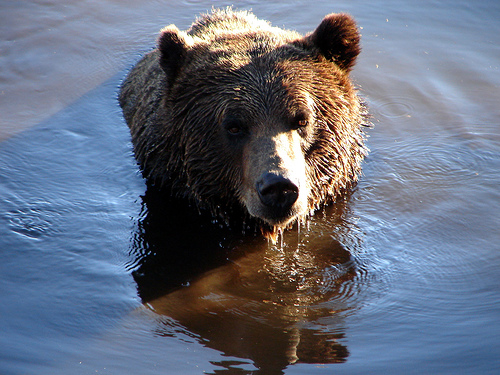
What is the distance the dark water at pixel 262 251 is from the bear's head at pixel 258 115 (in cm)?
56

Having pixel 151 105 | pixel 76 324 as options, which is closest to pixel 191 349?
pixel 76 324

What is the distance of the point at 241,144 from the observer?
5.67 metres

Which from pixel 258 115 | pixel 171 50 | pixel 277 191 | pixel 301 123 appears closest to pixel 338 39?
pixel 301 123

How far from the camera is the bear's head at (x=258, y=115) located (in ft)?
18.0

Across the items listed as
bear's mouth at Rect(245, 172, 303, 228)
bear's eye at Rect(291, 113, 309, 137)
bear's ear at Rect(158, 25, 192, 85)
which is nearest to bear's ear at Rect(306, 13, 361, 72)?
bear's eye at Rect(291, 113, 309, 137)

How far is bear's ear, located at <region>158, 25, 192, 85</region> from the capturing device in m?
6.14

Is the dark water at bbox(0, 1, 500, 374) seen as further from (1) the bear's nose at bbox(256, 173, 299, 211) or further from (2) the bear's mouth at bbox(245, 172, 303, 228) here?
(1) the bear's nose at bbox(256, 173, 299, 211)

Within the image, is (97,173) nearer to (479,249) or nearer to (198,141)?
(198,141)

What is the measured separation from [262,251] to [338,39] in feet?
7.66

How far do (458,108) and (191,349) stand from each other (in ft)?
18.0

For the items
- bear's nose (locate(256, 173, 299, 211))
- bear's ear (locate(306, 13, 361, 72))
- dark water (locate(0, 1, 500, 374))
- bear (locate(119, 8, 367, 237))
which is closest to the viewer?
dark water (locate(0, 1, 500, 374))

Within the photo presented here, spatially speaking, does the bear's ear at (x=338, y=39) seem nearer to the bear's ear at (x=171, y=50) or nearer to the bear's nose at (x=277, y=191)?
the bear's ear at (x=171, y=50)

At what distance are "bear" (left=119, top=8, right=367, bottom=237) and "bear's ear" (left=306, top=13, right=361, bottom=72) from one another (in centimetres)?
1

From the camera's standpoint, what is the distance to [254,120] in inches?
219
